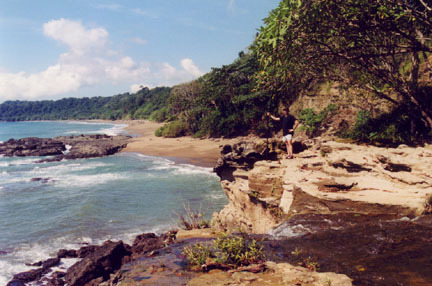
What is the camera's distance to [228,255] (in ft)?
19.2

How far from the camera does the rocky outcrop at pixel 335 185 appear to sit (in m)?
7.67

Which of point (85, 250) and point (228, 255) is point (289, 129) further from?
point (85, 250)

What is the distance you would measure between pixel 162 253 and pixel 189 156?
26.7m

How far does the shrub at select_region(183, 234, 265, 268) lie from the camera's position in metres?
5.75

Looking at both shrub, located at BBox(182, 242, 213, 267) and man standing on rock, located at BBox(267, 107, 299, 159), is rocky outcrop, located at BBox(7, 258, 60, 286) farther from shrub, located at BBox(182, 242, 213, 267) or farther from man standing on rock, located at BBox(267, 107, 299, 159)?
man standing on rock, located at BBox(267, 107, 299, 159)

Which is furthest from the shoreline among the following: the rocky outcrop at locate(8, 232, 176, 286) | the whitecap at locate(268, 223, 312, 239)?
the whitecap at locate(268, 223, 312, 239)

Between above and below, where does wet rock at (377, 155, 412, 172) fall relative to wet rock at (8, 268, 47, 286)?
above

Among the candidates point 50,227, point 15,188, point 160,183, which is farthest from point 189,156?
point 50,227

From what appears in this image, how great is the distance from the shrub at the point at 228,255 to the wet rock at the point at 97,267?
19.3ft

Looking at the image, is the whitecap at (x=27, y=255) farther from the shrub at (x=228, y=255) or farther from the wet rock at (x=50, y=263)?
the shrub at (x=228, y=255)

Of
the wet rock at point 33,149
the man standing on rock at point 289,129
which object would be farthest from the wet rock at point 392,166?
the wet rock at point 33,149

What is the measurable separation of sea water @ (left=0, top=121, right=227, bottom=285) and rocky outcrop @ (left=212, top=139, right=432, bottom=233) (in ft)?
22.4

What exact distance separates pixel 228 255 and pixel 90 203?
16.1 metres

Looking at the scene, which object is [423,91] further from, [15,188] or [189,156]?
[15,188]
